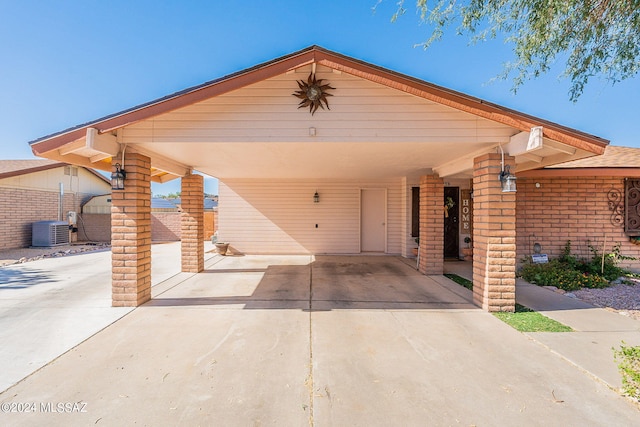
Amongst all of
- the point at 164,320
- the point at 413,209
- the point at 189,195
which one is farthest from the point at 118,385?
the point at 413,209

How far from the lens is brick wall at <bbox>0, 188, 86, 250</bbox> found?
1016 cm

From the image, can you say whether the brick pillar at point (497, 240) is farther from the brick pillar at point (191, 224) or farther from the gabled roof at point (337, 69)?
the brick pillar at point (191, 224)

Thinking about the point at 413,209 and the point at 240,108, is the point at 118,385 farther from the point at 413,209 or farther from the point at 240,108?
the point at 413,209

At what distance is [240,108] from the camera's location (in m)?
3.82

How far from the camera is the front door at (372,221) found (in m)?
9.56

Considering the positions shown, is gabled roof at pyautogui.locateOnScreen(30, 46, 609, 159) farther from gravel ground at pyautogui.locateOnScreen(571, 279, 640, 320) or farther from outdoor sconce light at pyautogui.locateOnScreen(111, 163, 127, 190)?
gravel ground at pyautogui.locateOnScreen(571, 279, 640, 320)

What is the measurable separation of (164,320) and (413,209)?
294 inches

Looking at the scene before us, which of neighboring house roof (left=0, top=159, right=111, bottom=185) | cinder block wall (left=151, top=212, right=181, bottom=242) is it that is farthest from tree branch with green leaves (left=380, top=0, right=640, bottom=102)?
neighboring house roof (left=0, top=159, right=111, bottom=185)

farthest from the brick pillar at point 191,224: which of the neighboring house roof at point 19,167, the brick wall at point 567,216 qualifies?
the neighboring house roof at point 19,167

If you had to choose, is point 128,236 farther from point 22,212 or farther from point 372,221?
point 22,212

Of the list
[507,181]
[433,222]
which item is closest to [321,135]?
[507,181]

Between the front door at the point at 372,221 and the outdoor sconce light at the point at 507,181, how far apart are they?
559cm

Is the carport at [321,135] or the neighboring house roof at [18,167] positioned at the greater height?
the neighboring house roof at [18,167]

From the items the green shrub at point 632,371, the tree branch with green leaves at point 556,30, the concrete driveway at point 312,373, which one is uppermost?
the tree branch with green leaves at point 556,30
